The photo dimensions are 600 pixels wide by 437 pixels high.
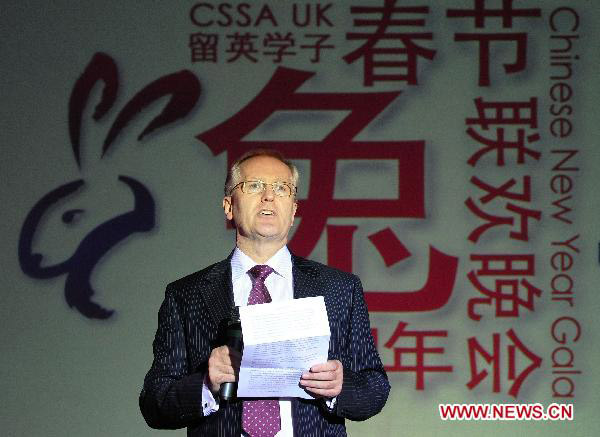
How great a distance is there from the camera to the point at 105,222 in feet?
12.2

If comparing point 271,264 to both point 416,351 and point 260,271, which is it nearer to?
point 260,271

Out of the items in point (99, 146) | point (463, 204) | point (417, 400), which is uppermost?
point (99, 146)

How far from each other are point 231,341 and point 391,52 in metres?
2.26

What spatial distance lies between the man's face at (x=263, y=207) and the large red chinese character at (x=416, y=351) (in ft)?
6.09

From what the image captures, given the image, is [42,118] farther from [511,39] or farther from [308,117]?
[511,39]

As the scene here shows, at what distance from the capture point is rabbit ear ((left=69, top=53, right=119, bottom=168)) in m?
3.75

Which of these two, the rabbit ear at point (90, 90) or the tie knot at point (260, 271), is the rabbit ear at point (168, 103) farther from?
the tie knot at point (260, 271)

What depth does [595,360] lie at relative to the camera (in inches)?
143

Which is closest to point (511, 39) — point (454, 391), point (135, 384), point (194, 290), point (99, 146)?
point (454, 391)

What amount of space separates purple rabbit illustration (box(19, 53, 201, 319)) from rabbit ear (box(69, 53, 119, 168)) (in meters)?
0.03

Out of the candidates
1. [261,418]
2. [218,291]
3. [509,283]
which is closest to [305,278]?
[218,291]

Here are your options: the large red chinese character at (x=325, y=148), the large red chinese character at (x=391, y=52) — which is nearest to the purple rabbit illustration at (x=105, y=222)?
the large red chinese character at (x=325, y=148)

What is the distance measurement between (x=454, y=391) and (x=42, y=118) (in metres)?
1.93

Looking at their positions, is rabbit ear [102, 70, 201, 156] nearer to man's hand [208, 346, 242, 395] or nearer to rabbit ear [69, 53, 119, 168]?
rabbit ear [69, 53, 119, 168]
